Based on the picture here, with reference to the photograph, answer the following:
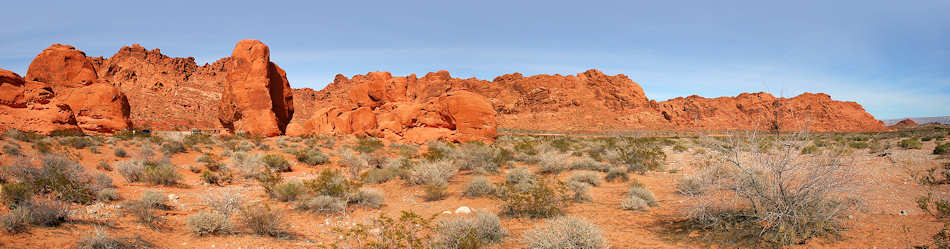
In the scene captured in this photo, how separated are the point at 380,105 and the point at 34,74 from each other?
18503 mm

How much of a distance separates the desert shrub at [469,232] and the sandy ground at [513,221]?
0.22 meters

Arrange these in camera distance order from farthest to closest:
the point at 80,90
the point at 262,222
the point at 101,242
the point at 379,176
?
the point at 80,90 < the point at 379,176 < the point at 262,222 < the point at 101,242

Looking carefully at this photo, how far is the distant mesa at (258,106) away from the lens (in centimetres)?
1795

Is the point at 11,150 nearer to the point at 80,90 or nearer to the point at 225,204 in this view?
the point at 225,204

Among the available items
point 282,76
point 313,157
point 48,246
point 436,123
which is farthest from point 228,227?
point 282,76

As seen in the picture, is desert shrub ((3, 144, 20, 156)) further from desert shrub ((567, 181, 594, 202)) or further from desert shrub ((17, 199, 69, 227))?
desert shrub ((567, 181, 594, 202))

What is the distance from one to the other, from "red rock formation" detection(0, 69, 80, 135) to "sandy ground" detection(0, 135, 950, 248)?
33.4ft

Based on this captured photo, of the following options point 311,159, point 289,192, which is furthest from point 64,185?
point 311,159

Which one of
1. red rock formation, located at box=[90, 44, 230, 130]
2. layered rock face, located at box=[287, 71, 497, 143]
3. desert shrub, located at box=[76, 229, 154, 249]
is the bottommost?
desert shrub, located at box=[76, 229, 154, 249]

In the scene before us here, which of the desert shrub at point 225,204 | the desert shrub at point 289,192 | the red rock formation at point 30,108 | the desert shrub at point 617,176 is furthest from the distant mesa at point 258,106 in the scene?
the desert shrub at point 289,192

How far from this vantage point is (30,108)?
17625 millimetres

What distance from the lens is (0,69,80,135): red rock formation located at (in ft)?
55.0

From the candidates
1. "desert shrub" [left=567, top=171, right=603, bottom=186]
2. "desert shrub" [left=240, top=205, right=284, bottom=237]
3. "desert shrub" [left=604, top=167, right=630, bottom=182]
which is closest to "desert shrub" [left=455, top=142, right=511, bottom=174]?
"desert shrub" [left=567, top=171, right=603, bottom=186]

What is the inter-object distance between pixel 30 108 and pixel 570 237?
25380 mm
